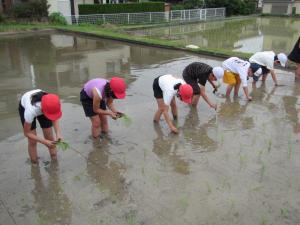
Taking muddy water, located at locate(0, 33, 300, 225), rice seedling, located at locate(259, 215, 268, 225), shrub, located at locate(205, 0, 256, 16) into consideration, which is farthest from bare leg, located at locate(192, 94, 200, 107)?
shrub, located at locate(205, 0, 256, 16)

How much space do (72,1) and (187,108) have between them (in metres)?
20.8

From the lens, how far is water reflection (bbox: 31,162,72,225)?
3.69 metres

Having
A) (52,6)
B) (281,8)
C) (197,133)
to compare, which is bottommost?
(197,133)

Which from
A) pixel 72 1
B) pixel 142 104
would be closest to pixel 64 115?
pixel 142 104

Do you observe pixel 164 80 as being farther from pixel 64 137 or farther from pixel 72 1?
pixel 72 1

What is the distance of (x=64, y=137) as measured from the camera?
5.66 metres

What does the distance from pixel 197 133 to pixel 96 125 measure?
1.66 m

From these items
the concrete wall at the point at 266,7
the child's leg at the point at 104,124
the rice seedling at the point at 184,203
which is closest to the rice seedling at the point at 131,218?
the rice seedling at the point at 184,203

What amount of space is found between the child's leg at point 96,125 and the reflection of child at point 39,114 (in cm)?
84

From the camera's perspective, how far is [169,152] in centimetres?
516

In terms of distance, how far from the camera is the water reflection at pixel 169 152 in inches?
185

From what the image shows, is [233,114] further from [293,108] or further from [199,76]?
[293,108]

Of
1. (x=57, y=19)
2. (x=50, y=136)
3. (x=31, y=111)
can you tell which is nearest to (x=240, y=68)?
(x=50, y=136)

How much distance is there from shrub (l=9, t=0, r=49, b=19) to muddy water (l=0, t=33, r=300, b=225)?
14.7 metres
